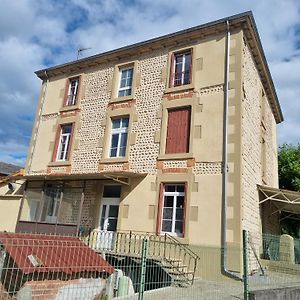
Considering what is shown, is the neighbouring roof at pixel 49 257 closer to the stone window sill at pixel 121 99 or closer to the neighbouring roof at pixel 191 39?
the stone window sill at pixel 121 99

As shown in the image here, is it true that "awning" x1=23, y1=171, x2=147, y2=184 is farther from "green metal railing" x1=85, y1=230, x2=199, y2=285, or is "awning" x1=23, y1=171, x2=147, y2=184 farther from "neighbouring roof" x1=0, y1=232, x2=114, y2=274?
"neighbouring roof" x1=0, y1=232, x2=114, y2=274

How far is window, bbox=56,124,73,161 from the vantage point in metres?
15.6

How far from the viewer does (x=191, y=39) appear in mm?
13609

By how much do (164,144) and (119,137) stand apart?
7.94 ft

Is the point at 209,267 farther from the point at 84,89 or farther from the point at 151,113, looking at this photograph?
the point at 84,89

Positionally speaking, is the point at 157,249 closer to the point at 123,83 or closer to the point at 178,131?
the point at 178,131

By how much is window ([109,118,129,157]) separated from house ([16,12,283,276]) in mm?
49

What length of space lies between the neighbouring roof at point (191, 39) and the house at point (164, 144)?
47mm

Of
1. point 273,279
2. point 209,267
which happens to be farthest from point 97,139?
point 273,279

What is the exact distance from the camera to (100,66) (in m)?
16.1

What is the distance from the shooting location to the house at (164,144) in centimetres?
1126

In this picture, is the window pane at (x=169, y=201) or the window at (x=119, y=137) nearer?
the window pane at (x=169, y=201)

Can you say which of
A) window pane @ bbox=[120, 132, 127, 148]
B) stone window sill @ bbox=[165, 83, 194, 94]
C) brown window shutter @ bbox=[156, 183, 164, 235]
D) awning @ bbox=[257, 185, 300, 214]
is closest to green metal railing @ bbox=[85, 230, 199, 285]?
brown window shutter @ bbox=[156, 183, 164, 235]

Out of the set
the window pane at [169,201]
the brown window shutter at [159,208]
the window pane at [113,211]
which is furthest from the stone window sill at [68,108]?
the window pane at [169,201]
